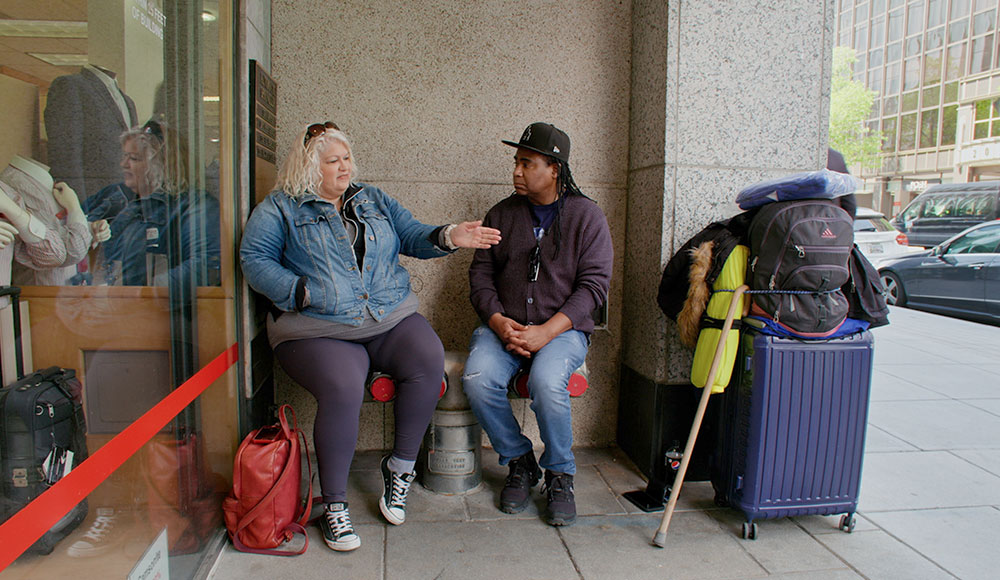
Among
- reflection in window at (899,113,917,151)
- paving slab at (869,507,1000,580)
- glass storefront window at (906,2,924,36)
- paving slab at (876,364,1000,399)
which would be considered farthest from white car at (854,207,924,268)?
glass storefront window at (906,2,924,36)

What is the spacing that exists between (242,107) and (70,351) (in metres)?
1.47

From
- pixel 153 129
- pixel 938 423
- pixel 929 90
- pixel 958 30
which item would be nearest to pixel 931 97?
pixel 929 90

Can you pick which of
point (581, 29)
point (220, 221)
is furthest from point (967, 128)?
point (220, 221)

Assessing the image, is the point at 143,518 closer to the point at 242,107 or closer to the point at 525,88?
the point at 242,107

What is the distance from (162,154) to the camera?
6.93 feet

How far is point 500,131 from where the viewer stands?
3477 millimetres

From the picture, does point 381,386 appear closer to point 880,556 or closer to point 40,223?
point 40,223

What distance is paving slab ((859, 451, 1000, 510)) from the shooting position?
10.4 feet

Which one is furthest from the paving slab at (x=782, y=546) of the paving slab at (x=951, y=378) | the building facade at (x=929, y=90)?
the building facade at (x=929, y=90)

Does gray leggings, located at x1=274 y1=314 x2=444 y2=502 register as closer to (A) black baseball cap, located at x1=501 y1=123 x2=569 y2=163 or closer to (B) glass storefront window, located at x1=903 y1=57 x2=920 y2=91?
(A) black baseball cap, located at x1=501 y1=123 x2=569 y2=163

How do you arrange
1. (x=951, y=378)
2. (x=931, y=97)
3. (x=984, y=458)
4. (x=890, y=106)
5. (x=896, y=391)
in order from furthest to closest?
(x=890, y=106), (x=931, y=97), (x=951, y=378), (x=896, y=391), (x=984, y=458)

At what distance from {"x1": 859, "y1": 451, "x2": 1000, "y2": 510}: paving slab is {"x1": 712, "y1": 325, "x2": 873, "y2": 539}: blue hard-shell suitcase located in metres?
0.51

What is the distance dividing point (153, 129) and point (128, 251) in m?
0.42

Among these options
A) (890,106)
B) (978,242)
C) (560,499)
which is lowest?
(560,499)
